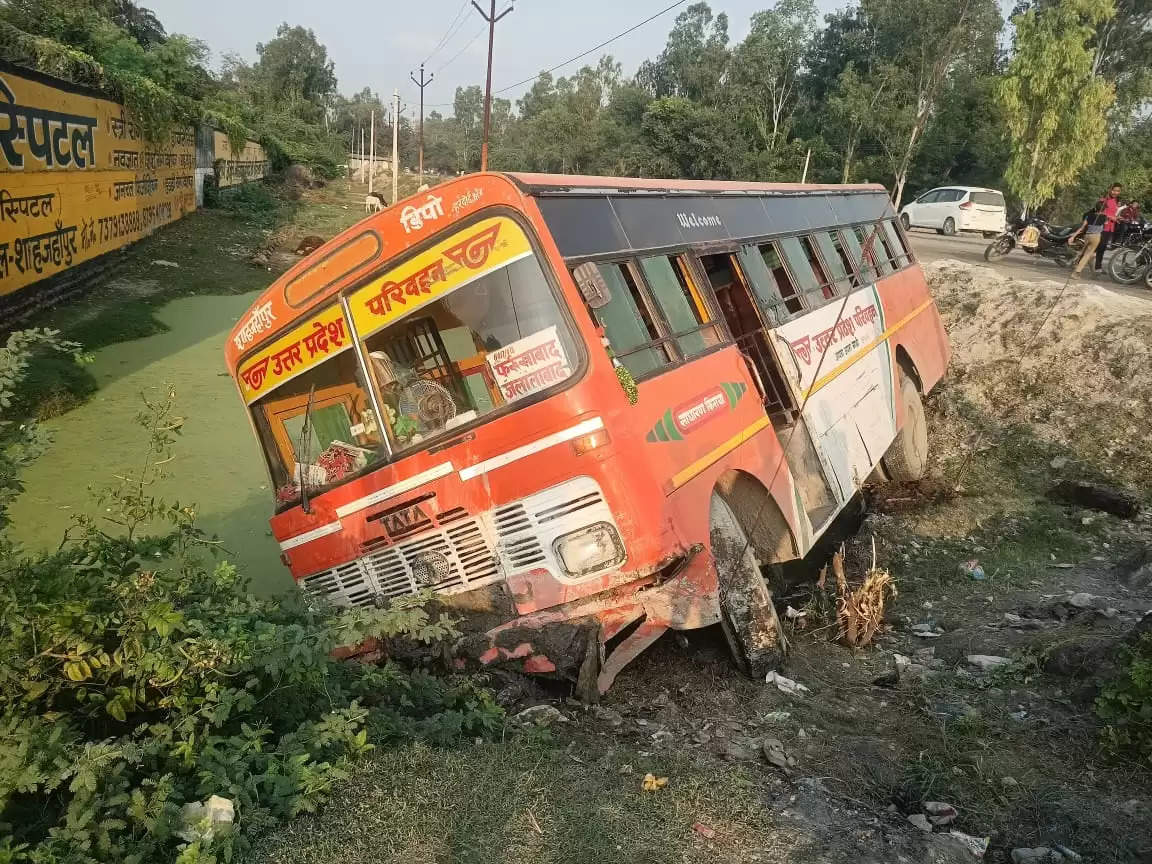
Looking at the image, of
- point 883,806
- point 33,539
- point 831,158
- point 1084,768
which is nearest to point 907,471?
point 1084,768

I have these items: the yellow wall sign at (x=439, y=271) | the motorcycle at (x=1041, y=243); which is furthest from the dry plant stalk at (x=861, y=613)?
the motorcycle at (x=1041, y=243)

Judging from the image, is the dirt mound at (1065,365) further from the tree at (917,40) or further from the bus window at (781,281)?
the tree at (917,40)

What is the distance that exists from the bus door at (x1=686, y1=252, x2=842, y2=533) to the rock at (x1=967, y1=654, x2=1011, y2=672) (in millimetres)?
1168

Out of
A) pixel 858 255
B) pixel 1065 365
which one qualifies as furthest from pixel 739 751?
pixel 1065 365

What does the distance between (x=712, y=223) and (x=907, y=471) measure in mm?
4255

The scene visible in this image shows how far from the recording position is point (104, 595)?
3.31m

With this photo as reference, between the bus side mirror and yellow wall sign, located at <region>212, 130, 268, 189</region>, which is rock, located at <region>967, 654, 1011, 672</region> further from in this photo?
yellow wall sign, located at <region>212, 130, 268, 189</region>

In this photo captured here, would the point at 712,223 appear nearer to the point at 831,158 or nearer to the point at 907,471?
the point at 907,471

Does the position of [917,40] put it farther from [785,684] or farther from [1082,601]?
[785,684]

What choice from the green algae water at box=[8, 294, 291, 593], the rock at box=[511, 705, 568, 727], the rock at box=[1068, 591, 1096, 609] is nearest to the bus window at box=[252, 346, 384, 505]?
the green algae water at box=[8, 294, 291, 593]

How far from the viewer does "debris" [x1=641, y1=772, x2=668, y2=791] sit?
312cm

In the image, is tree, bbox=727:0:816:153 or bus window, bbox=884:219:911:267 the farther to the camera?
tree, bbox=727:0:816:153

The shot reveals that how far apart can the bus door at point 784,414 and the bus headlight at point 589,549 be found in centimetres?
176

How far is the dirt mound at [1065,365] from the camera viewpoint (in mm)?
8594
